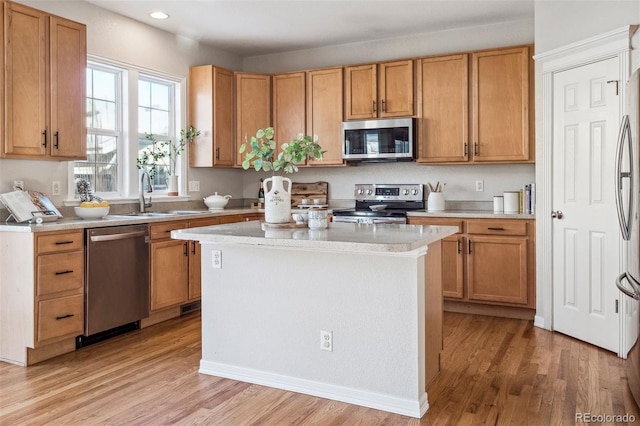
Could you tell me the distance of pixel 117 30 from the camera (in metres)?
4.54

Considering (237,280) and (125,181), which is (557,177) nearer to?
(237,280)

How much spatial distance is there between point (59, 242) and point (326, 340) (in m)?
1.86

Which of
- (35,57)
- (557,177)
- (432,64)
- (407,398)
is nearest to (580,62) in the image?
(557,177)

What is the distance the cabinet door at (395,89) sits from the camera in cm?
500

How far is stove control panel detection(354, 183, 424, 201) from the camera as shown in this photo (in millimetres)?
5289

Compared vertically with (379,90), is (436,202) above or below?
below

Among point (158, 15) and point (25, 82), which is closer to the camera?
point (25, 82)

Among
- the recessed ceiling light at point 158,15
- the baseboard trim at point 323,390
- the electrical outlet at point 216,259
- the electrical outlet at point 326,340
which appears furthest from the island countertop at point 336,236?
the recessed ceiling light at point 158,15

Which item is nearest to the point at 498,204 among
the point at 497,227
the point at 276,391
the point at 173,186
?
the point at 497,227

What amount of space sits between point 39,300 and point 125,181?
1.62 metres

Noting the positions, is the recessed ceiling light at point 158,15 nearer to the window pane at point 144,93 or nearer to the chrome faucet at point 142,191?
the window pane at point 144,93

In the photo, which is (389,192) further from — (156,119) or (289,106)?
(156,119)

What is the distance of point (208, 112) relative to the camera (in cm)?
529

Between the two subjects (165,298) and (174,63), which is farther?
(174,63)
